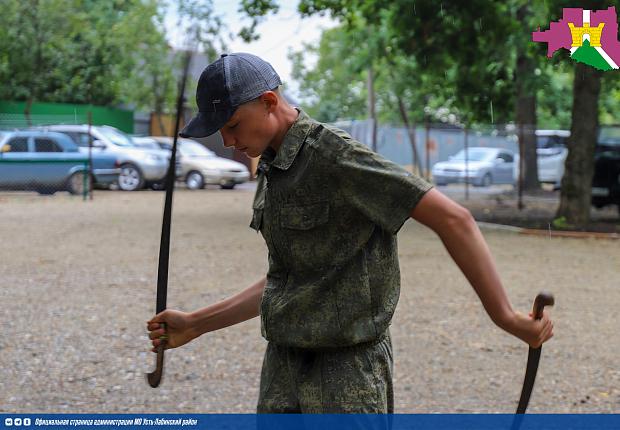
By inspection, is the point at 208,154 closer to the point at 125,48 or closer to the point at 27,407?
the point at 125,48

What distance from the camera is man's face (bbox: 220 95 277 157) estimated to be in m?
2.03

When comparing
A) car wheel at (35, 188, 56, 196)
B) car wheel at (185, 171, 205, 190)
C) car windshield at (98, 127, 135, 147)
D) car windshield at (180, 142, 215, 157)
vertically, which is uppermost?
car windshield at (98, 127, 135, 147)

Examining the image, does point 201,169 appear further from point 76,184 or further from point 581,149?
point 581,149

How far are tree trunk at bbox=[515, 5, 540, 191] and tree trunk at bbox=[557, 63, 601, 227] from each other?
3112 mm

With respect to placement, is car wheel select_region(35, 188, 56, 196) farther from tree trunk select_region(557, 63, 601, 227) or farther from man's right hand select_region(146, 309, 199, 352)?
man's right hand select_region(146, 309, 199, 352)

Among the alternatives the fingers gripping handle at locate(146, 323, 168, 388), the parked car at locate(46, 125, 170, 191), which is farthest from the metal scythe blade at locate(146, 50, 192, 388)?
the parked car at locate(46, 125, 170, 191)

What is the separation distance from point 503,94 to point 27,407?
46.7 ft

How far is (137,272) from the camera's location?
9641mm

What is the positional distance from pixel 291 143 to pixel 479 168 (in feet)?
74.5

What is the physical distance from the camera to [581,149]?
1446cm

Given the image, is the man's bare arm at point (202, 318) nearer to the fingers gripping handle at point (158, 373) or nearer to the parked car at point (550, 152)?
the fingers gripping handle at point (158, 373)

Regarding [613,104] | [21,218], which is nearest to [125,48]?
[21,218]

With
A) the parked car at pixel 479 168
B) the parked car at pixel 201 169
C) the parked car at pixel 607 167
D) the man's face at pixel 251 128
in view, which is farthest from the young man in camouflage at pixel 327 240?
the parked car at pixel 201 169

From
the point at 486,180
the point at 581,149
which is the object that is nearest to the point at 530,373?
the point at 581,149
